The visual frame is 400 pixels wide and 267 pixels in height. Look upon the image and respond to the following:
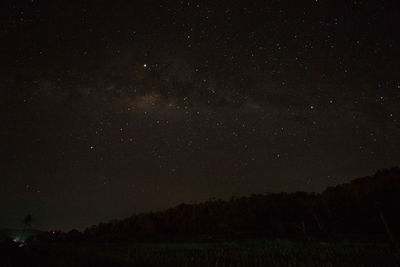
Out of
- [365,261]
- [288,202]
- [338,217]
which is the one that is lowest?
[365,261]

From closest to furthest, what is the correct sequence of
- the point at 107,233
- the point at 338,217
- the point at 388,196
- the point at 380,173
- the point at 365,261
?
1. the point at 365,261
2. the point at 388,196
3. the point at 338,217
4. the point at 380,173
5. the point at 107,233

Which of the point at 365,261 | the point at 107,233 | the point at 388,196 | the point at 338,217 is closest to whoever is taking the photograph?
the point at 365,261

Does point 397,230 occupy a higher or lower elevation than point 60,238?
lower

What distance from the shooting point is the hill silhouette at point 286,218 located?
33.2m

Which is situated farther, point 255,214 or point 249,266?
point 255,214

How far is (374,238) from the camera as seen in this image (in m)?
28.6

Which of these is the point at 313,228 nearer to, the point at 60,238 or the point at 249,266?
the point at 249,266

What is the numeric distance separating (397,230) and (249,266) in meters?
22.8

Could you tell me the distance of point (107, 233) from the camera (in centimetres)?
7681

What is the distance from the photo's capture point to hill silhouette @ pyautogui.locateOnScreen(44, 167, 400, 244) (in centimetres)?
3325

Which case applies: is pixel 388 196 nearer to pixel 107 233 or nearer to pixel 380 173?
pixel 380 173

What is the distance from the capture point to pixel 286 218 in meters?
52.5

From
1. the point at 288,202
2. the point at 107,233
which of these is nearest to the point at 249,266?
the point at 288,202

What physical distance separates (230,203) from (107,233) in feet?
100
